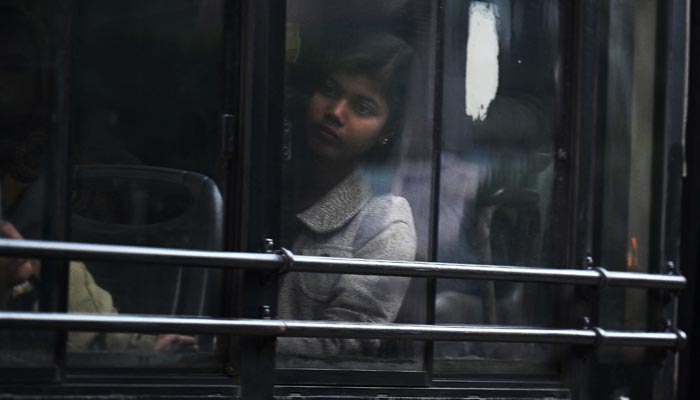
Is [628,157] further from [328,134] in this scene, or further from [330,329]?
[330,329]

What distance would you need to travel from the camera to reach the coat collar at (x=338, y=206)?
17.3 ft

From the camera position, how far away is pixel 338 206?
5.35m

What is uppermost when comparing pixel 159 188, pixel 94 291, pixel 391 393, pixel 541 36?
pixel 541 36

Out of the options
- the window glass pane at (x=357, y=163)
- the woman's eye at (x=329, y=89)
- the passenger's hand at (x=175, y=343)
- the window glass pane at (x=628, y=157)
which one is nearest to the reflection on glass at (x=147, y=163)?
the passenger's hand at (x=175, y=343)

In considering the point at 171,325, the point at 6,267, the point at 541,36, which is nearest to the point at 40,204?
the point at 6,267

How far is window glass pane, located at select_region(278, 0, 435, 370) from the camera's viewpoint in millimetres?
5234

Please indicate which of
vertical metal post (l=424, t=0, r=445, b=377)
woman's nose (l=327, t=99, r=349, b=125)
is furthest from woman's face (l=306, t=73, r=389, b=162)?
vertical metal post (l=424, t=0, r=445, b=377)

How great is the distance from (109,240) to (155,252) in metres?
0.18

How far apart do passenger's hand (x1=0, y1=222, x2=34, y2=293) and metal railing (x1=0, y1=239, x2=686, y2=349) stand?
0.15 meters

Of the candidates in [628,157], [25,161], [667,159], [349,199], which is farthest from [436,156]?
[25,161]

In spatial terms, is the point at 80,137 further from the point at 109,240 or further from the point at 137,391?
the point at 137,391

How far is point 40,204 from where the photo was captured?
4738 millimetres

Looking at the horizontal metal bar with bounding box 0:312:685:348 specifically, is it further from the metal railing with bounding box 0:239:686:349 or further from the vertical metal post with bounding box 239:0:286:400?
the vertical metal post with bounding box 239:0:286:400

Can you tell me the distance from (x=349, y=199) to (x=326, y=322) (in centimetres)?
49
